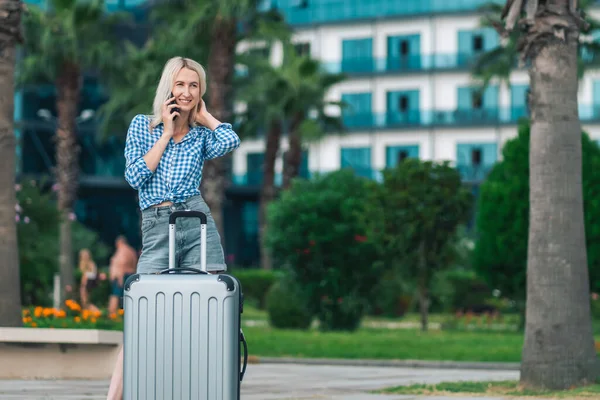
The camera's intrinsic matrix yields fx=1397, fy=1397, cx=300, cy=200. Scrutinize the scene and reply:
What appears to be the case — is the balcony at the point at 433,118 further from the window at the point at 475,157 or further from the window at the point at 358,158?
the window at the point at 475,157

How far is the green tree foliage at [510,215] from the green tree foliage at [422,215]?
648mm

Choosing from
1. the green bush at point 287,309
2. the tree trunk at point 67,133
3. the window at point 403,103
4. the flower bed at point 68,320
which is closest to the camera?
the flower bed at point 68,320

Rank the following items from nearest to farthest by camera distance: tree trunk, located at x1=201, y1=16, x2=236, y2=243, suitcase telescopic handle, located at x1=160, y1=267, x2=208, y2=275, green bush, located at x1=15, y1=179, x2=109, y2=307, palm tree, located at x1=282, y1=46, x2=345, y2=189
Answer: suitcase telescopic handle, located at x1=160, y1=267, x2=208, y2=275 → green bush, located at x1=15, y1=179, x2=109, y2=307 → tree trunk, located at x1=201, y1=16, x2=236, y2=243 → palm tree, located at x1=282, y1=46, x2=345, y2=189

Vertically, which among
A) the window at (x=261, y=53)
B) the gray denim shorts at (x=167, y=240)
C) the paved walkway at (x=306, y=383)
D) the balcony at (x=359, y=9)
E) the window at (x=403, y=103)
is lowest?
the paved walkway at (x=306, y=383)

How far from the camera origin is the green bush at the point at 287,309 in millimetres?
29531

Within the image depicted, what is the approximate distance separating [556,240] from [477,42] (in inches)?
2242

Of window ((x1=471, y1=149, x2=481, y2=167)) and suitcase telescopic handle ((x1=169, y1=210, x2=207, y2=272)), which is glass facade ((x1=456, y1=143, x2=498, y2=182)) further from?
suitcase telescopic handle ((x1=169, y1=210, x2=207, y2=272))

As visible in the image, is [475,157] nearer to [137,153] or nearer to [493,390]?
[493,390]

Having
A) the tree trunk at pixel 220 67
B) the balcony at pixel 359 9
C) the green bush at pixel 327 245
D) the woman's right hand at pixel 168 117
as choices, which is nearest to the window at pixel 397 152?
the balcony at pixel 359 9

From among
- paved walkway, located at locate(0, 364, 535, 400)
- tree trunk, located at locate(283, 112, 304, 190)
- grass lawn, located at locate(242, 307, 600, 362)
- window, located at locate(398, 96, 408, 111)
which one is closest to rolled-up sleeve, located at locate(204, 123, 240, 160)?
paved walkway, located at locate(0, 364, 535, 400)

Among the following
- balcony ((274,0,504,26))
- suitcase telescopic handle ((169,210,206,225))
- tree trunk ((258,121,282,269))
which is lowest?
suitcase telescopic handle ((169,210,206,225))

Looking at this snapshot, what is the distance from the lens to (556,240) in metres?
12.0

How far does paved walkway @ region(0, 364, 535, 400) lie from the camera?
437 inches

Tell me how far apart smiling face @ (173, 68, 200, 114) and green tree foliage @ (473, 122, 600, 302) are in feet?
73.2
